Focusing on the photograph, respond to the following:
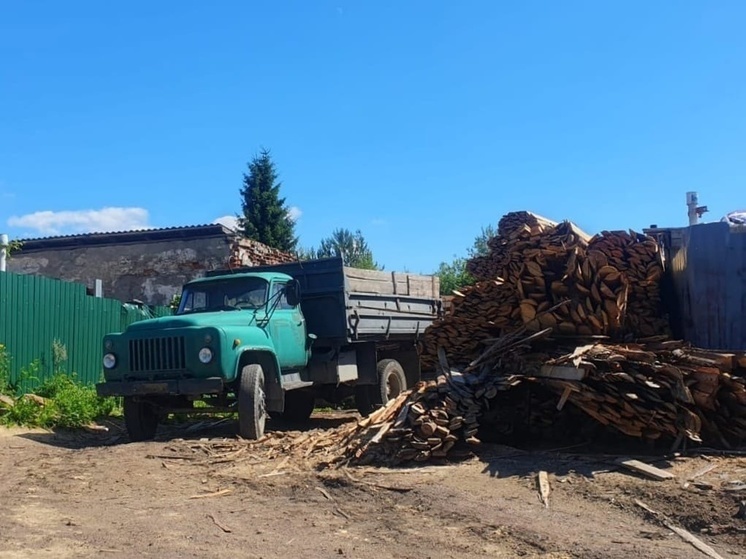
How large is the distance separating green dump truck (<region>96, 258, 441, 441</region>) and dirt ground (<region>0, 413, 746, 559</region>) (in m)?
1.20

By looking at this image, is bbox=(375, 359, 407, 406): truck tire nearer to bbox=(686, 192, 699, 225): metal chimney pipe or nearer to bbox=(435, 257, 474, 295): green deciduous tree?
bbox=(686, 192, 699, 225): metal chimney pipe

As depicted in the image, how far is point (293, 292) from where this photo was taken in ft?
36.7

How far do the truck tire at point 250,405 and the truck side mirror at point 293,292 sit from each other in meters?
1.84

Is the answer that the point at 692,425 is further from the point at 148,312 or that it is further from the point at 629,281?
the point at 148,312

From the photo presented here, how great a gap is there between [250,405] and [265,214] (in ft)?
88.3

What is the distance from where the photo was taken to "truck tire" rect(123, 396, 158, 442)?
989cm

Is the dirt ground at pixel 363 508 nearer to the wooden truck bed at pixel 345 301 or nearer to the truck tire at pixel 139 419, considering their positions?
the truck tire at pixel 139 419

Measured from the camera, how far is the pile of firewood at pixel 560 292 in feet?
28.5

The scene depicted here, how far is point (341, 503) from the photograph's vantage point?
6.54m

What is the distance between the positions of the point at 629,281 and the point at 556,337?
139cm

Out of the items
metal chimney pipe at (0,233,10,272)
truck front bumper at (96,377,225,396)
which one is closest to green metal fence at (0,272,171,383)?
metal chimney pipe at (0,233,10,272)

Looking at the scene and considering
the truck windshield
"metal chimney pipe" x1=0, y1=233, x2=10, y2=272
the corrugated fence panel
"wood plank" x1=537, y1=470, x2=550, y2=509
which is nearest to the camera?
"wood plank" x1=537, y1=470, x2=550, y2=509

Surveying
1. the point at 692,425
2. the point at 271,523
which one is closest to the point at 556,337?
the point at 692,425

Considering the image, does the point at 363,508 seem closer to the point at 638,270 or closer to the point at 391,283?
the point at 638,270
